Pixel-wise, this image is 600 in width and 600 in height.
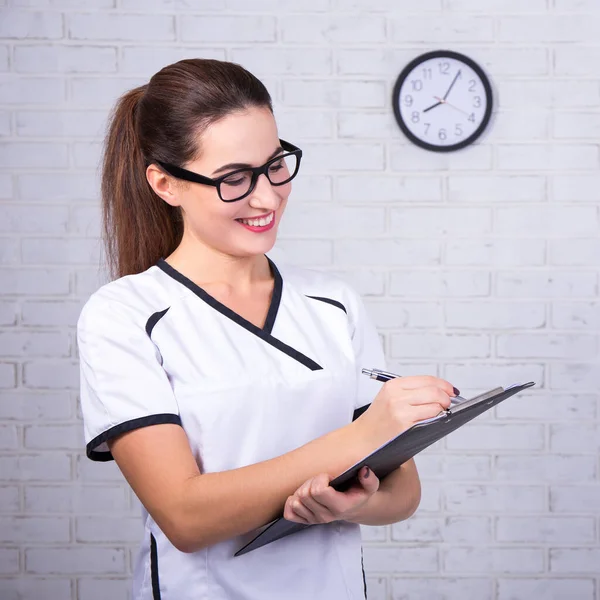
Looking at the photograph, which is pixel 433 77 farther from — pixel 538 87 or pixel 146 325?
pixel 146 325

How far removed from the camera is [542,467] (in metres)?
2.58

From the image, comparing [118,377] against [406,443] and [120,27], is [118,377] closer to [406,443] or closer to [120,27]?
[406,443]

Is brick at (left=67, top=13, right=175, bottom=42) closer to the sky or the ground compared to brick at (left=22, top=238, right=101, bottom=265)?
closer to the sky

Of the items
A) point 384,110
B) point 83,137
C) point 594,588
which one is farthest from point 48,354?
point 594,588

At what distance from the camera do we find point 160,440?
1.02 m

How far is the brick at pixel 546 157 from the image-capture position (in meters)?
A: 2.52

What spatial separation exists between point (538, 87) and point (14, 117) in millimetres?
1651

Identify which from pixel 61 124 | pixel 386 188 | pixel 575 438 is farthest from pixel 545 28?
pixel 61 124

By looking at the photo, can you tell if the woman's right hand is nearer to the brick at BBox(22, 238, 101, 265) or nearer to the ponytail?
the ponytail

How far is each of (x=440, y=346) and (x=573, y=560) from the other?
0.84m

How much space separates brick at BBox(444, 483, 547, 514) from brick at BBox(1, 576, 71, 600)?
1291 mm

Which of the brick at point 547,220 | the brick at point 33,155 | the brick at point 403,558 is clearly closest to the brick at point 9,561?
the brick at point 403,558

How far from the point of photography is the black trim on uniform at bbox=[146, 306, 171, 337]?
111 centimetres

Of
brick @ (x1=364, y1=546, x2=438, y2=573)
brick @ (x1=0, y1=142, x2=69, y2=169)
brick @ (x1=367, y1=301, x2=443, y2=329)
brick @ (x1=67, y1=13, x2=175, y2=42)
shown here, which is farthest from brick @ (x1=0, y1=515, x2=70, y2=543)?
brick @ (x1=67, y1=13, x2=175, y2=42)
